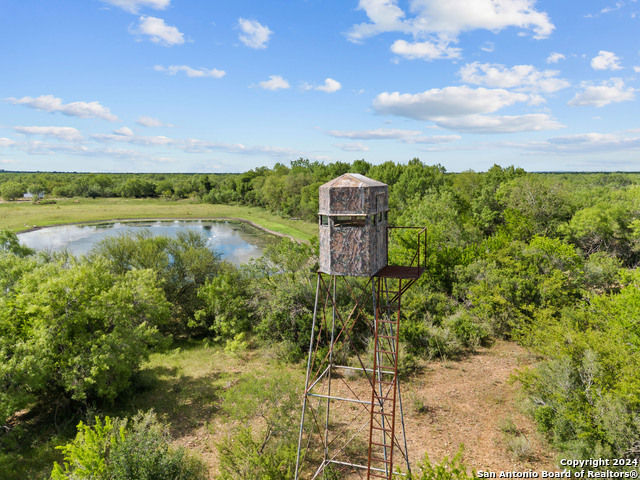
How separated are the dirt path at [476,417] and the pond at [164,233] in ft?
83.3

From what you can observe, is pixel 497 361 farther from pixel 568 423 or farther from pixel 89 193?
pixel 89 193

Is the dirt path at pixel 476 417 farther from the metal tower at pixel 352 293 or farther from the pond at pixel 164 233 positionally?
the pond at pixel 164 233

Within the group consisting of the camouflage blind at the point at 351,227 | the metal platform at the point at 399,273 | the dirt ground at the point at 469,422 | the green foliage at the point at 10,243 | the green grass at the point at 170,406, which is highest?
the camouflage blind at the point at 351,227

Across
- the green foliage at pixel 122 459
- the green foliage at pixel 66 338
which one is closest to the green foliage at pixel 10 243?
the green foliage at pixel 66 338

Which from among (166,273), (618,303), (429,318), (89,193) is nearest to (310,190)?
(166,273)

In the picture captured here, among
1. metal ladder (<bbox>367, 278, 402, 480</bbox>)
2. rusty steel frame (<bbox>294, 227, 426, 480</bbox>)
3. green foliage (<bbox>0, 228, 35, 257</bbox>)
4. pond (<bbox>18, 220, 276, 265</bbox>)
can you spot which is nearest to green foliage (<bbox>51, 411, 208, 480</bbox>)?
rusty steel frame (<bbox>294, 227, 426, 480</bbox>)

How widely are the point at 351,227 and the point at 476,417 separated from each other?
1037cm

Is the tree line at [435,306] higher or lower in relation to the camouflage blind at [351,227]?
lower

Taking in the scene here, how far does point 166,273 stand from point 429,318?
19.1m

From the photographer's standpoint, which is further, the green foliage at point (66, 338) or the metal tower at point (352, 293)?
the green foliage at point (66, 338)

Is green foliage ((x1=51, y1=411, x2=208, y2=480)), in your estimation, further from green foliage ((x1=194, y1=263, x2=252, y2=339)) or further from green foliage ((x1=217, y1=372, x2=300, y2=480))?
green foliage ((x1=194, y1=263, x2=252, y2=339))

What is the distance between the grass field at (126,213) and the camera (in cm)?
6425

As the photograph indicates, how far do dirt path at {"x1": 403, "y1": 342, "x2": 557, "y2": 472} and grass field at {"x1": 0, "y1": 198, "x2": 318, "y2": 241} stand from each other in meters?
40.1

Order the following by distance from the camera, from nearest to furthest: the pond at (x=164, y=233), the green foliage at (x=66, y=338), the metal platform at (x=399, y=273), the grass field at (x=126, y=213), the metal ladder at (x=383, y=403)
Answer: the metal ladder at (x=383, y=403) → the metal platform at (x=399, y=273) → the green foliage at (x=66, y=338) → the pond at (x=164, y=233) → the grass field at (x=126, y=213)
